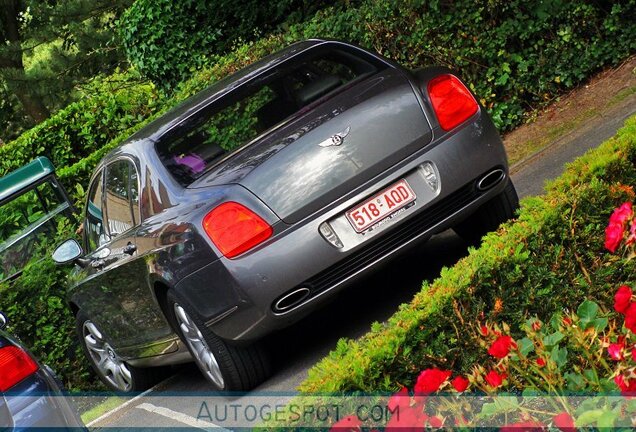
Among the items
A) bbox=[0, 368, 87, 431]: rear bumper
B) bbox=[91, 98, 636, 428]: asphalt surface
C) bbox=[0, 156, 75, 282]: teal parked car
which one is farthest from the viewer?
bbox=[0, 156, 75, 282]: teal parked car

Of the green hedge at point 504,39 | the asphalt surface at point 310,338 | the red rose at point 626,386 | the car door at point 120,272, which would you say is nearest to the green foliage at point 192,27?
the green hedge at point 504,39

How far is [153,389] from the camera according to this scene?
8.92 m

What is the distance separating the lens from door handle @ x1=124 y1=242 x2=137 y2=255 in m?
7.47

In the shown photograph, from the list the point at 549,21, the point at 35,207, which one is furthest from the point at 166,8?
the point at 549,21

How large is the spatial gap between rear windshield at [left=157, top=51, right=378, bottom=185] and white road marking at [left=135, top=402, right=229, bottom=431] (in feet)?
4.47

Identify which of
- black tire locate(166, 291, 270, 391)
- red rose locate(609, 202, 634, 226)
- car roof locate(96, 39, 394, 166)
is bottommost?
black tire locate(166, 291, 270, 391)

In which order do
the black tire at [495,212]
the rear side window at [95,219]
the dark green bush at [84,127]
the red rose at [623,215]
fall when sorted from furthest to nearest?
the dark green bush at [84,127] → the rear side window at [95,219] → the black tire at [495,212] → the red rose at [623,215]

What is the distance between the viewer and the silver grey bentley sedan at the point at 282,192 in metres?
6.57

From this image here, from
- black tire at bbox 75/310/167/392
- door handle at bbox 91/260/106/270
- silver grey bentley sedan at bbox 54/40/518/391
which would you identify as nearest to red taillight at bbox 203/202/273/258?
silver grey bentley sedan at bbox 54/40/518/391

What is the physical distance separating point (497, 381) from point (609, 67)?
8334 millimetres

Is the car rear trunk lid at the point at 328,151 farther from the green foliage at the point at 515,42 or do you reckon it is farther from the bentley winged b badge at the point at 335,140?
the green foliage at the point at 515,42

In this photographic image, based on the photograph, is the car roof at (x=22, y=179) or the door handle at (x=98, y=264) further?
the car roof at (x=22, y=179)


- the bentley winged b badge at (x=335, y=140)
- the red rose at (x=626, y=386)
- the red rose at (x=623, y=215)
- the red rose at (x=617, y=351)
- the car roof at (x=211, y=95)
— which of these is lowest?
the red rose at (x=617, y=351)

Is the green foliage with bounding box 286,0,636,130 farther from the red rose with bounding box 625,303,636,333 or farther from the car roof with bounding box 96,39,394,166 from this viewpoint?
the red rose with bounding box 625,303,636,333
